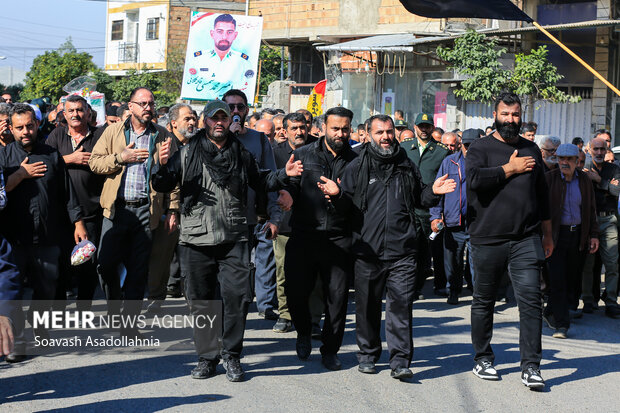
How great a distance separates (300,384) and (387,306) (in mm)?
998

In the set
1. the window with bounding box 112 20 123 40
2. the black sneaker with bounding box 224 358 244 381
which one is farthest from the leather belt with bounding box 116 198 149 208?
the window with bounding box 112 20 123 40

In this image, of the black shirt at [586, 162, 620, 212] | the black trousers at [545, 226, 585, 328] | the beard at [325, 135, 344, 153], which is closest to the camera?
the beard at [325, 135, 344, 153]

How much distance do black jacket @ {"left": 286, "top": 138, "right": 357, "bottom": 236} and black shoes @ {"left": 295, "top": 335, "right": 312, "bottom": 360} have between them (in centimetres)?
92

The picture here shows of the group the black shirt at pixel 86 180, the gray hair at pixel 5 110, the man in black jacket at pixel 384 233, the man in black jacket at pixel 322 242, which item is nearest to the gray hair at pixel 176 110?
the black shirt at pixel 86 180

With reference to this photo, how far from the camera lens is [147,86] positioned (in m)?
39.4

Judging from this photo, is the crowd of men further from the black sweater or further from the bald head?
the bald head

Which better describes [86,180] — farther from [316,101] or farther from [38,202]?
[316,101]

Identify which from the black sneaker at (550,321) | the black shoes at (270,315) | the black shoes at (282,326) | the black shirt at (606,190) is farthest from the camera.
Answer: the black shirt at (606,190)

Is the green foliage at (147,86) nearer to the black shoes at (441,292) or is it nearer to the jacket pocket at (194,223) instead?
the black shoes at (441,292)

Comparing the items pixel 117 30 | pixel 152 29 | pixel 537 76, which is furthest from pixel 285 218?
pixel 117 30

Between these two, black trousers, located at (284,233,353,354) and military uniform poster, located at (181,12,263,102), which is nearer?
black trousers, located at (284,233,353,354)

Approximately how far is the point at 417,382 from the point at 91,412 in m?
2.59

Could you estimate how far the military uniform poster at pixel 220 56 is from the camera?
17.2m

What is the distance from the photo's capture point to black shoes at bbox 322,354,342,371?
7293 millimetres
